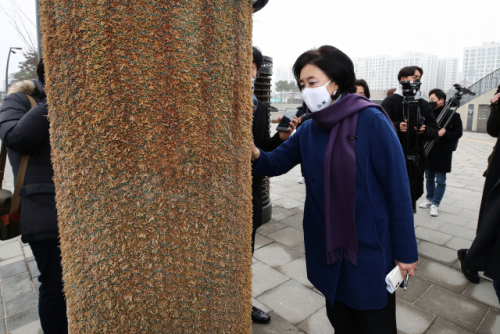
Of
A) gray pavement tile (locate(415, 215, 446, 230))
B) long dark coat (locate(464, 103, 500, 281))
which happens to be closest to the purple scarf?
long dark coat (locate(464, 103, 500, 281))

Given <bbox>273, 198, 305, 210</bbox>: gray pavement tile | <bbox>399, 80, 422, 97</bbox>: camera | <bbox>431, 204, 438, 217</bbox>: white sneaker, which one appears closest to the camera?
<bbox>399, 80, 422, 97</bbox>: camera

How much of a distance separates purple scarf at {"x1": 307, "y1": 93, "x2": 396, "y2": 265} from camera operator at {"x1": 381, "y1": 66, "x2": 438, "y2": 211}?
7.97 feet

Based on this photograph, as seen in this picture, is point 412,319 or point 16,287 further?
point 16,287

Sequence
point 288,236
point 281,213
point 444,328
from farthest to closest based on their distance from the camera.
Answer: point 281,213, point 288,236, point 444,328

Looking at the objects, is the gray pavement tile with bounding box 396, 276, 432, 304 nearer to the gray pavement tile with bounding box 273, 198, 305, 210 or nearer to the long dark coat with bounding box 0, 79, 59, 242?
the gray pavement tile with bounding box 273, 198, 305, 210

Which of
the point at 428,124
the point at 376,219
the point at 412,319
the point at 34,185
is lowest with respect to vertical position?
the point at 412,319

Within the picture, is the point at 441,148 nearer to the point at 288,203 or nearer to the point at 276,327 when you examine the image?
the point at 288,203

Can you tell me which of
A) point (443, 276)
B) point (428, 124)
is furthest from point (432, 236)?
point (428, 124)

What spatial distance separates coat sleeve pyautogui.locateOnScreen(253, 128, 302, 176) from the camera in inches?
73.2

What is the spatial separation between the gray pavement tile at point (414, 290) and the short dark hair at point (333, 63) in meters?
2.24

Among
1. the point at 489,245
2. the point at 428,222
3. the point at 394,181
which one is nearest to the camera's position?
the point at 394,181

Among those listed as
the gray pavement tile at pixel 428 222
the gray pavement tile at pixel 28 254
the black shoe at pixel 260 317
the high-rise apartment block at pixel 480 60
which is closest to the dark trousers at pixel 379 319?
the black shoe at pixel 260 317

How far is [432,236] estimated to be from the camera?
4.30 meters

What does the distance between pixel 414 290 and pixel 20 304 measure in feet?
12.2
